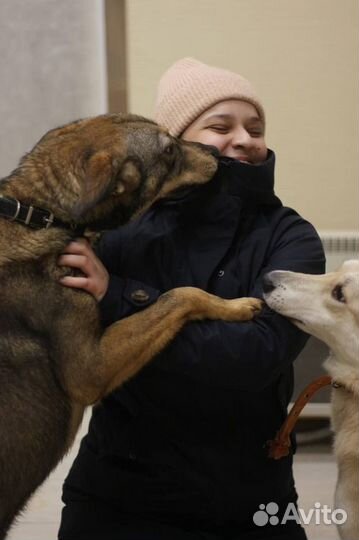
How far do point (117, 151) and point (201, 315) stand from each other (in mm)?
398

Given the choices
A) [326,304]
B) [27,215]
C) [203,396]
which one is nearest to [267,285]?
[326,304]

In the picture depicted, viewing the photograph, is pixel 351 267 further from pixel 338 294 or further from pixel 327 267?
pixel 327 267

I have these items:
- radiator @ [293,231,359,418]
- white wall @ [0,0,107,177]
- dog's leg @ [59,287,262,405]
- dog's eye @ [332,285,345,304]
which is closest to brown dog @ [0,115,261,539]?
dog's leg @ [59,287,262,405]

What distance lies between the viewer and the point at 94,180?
1.58 meters

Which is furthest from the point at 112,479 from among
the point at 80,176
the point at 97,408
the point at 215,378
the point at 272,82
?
the point at 272,82

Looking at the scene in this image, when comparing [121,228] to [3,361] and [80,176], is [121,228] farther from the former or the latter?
[3,361]

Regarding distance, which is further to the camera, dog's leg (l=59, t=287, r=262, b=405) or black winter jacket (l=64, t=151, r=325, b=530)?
black winter jacket (l=64, t=151, r=325, b=530)

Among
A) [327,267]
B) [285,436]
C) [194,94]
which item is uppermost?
[194,94]

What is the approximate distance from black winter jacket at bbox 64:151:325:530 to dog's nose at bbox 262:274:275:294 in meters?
0.04

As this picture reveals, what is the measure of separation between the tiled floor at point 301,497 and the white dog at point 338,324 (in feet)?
2.65

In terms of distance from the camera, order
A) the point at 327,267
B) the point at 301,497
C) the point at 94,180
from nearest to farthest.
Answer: the point at 94,180 → the point at 301,497 → the point at 327,267

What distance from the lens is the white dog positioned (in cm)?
168

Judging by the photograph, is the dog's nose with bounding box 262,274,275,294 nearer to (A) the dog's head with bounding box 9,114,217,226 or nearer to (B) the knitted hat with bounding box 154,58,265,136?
(A) the dog's head with bounding box 9,114,217,226

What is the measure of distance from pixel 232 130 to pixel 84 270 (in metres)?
0.54
